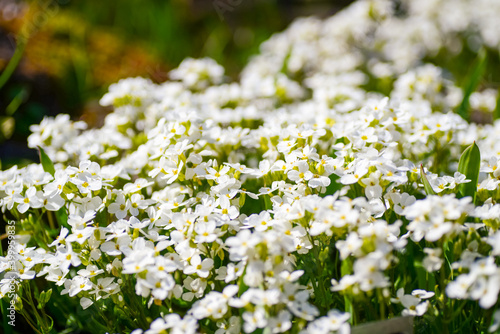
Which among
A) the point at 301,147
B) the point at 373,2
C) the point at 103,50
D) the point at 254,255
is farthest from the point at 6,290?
the point at 103,50

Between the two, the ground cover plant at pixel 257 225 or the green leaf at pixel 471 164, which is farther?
the green leaf at pixel 471 164

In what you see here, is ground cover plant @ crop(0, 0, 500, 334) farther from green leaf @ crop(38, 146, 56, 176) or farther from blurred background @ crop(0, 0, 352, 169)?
blurred background @ crop(0, 0, 352, 169)

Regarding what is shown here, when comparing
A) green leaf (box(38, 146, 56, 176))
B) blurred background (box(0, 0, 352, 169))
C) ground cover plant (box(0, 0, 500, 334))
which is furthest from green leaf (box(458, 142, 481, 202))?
blurred background (box(0, 0, 352, 169))

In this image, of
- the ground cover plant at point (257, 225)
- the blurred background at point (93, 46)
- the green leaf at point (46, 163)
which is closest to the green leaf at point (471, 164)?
the ground cover plant at point (257, 225)

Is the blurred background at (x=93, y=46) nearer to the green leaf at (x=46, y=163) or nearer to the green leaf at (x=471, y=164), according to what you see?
the green leaf at (x=46, y=163)

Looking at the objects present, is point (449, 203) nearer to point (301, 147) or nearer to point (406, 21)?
point (301, 147)

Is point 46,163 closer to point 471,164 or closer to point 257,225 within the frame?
point 257,225
